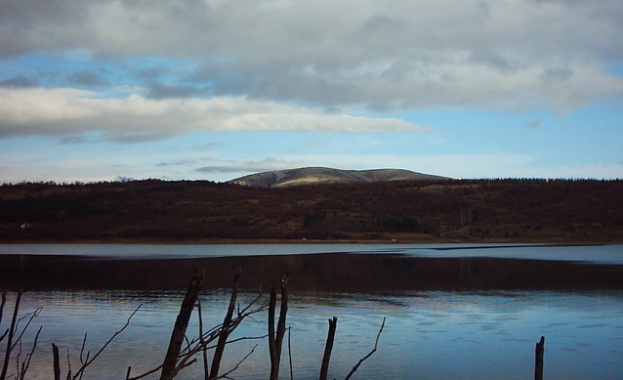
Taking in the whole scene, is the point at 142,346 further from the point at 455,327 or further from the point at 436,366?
the point at 455,327

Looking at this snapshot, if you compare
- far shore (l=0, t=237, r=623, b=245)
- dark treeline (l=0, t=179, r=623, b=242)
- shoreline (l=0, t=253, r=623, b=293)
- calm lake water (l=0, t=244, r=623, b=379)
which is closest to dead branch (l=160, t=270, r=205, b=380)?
calm lake water (l=0, t=244, r=623, b=379)

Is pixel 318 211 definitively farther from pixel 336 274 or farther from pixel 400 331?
pixel 400 331

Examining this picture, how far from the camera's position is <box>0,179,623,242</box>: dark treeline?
97.9 metres

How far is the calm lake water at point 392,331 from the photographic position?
17.7 m

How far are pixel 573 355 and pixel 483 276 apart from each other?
74.0ft

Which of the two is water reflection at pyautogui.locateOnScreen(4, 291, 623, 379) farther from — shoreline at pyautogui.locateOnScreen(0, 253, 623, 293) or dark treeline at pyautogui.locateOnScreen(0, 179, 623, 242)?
dark treeline at pyautogui.locateOnScreen(0, 179, 623, 242)

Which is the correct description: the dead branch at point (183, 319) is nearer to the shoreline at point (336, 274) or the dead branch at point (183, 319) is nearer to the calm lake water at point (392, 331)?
the calm lake water at point (392, 331)

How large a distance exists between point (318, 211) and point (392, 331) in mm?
91671

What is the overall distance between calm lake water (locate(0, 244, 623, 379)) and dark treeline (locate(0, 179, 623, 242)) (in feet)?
213

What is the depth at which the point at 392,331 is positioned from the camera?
2291 centimetres

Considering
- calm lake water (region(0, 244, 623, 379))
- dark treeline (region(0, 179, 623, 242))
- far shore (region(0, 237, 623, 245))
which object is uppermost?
dark treeline (region(0, 179, 623, 242))

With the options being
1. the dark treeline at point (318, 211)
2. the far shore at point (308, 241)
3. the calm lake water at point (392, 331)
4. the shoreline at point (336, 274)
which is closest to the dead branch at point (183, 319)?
the calm lake water at point (392, 331)

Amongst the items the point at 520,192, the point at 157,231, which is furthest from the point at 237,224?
the point at 520,192

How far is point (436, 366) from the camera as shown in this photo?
17.9m
